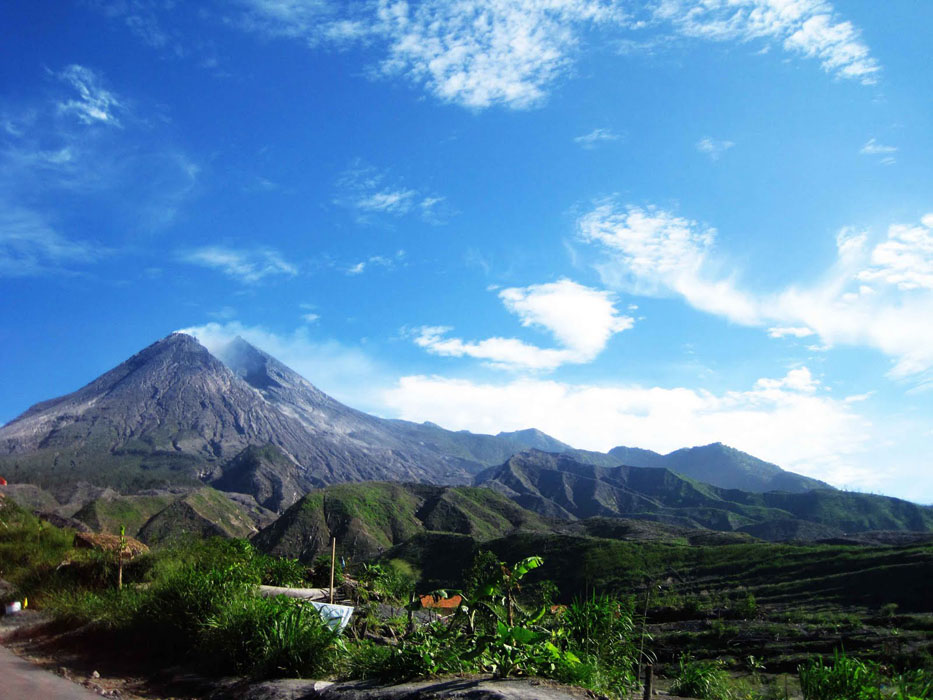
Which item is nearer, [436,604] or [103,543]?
[436,604]

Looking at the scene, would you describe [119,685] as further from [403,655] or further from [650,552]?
[650,552]

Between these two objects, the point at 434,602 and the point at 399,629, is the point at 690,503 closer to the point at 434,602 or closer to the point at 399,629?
the point at 399,629

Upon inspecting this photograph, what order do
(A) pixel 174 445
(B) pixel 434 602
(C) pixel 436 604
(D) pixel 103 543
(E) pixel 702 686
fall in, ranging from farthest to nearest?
(A) pixel 174 445
(D) pixel 103 543
(C) pixel 436 604
(B) pixel 434 602
(E) pixel 702 686

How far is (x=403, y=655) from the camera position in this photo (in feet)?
14.4

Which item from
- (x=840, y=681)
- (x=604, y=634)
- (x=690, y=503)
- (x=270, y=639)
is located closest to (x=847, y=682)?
(x=840, y=681)

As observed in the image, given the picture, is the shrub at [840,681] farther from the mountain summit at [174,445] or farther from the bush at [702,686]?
the mountain summit at [174,445]

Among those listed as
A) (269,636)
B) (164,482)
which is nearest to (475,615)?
(269,636)

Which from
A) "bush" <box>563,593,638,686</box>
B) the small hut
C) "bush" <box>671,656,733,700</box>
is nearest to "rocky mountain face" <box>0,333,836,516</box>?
the small hut

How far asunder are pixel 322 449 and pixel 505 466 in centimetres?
5515

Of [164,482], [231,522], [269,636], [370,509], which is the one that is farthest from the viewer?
[164,482]

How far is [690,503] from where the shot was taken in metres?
133

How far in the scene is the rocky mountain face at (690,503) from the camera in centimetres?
10412

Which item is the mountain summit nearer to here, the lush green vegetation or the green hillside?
the green hillside

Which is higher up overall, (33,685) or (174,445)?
(174,445)
